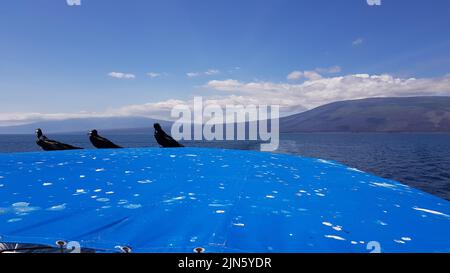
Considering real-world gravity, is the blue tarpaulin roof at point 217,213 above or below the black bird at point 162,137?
below

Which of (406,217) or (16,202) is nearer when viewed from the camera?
(406,217)

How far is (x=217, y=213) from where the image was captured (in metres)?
5.05

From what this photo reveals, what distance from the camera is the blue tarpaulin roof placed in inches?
151

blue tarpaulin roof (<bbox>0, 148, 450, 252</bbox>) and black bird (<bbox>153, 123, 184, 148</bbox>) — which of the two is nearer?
blue tarpaulin roof (<bbox>0, 148, 450, 252</bbox>)

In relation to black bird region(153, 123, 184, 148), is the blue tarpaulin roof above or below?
below

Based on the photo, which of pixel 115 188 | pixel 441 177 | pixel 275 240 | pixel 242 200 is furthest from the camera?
pixel 441 177

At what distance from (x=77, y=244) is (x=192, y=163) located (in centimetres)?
790

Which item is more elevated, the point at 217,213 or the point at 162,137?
the point at 162,137

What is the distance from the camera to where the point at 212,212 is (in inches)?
202

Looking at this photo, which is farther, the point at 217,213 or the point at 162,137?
the point at 162,137

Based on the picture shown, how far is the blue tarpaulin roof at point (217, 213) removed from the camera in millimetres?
3834
